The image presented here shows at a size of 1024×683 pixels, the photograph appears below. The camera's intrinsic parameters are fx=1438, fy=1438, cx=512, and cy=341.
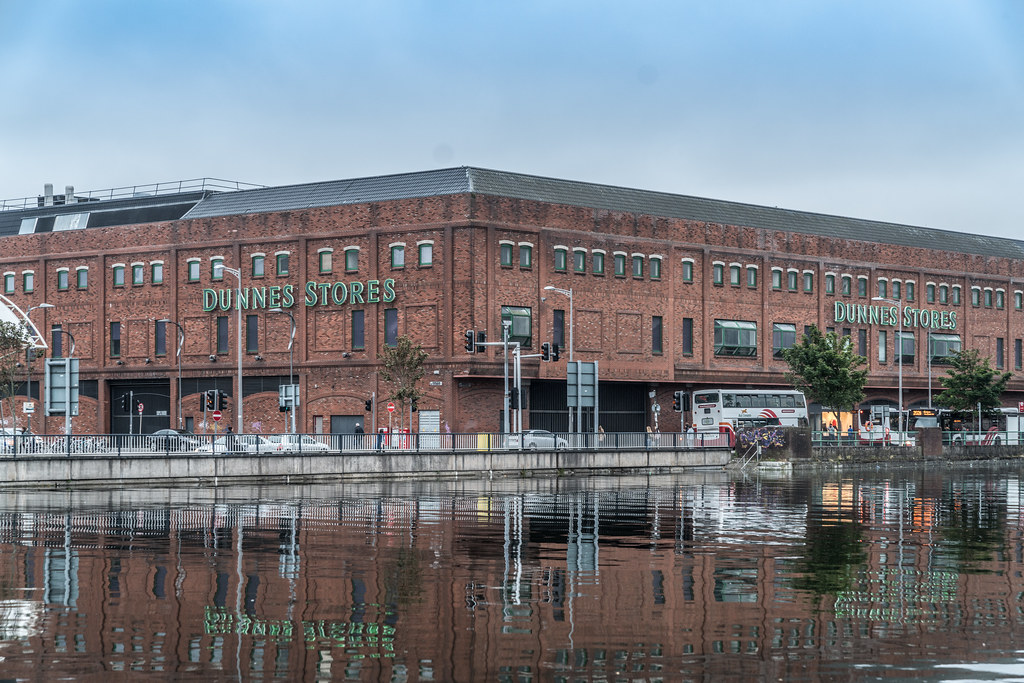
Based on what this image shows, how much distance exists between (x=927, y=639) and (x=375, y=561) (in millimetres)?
10397

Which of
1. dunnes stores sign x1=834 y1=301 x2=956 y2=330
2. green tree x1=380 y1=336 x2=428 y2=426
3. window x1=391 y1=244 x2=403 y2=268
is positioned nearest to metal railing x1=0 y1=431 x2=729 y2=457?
green tree x1=380 y1=336 x2=428 y2=426

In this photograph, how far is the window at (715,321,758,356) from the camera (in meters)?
87.3

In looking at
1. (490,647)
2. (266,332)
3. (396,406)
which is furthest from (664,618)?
(266,332)

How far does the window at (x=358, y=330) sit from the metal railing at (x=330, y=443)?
896cm

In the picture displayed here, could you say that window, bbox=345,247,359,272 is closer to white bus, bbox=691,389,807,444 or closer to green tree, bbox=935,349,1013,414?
white bus, bbox=691,389,807,444

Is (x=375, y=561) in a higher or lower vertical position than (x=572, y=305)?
lower

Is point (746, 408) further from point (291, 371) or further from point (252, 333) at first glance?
point (252, 333)

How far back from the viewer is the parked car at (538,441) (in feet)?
207

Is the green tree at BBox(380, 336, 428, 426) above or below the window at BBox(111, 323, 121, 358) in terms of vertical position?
below

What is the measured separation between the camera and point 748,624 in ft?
56.1

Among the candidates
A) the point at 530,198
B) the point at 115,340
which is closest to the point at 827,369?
the point at 530,198

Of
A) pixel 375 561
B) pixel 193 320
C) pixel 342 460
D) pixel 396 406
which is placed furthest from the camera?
pixel 193 320

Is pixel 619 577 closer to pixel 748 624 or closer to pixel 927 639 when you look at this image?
pixel 748 624

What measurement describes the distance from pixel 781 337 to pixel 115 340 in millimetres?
40970
